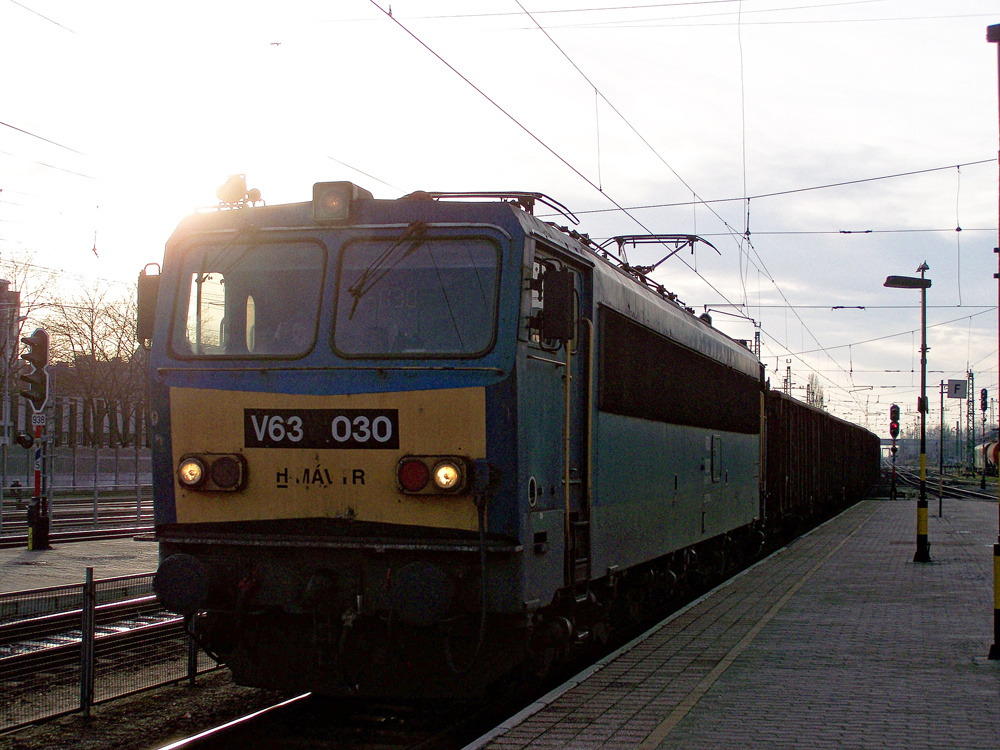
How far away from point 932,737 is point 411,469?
11.8 ft

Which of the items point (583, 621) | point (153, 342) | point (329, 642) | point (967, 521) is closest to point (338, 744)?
point (329, 642)

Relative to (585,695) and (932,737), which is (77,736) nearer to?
(585,695)

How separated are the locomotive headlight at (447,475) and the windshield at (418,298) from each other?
724 mm

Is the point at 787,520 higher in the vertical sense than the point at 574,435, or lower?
lower

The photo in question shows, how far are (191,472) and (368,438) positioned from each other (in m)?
1.30

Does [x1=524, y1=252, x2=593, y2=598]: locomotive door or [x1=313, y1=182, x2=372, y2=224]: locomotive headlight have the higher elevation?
[x1=313, y1=182, x2=372, y2=224]: locomotive headlight

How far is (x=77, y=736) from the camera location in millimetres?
7625

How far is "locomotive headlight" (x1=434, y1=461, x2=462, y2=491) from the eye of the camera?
22.7 ft

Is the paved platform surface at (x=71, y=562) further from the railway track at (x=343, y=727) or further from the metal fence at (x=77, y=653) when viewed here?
the railway track at (x=343, y=727)

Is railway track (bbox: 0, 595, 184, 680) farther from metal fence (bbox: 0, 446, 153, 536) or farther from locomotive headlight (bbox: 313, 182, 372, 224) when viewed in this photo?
metal fence (bbox: 0, 446, 153, 536)

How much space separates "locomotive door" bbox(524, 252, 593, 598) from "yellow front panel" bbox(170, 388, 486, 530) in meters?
0.57

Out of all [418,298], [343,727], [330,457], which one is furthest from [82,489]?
[418,298]

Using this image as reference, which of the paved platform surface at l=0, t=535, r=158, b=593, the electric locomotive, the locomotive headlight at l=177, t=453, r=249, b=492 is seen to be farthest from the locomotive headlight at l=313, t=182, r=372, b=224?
the paved platform surface at l=0, t=535, r=158, b=593

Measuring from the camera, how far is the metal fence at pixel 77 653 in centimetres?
826
